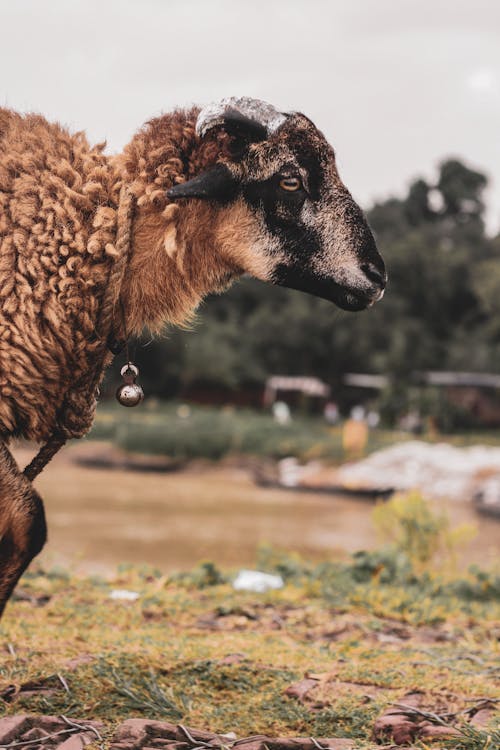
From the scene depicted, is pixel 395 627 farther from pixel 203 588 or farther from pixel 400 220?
pixel 400 220

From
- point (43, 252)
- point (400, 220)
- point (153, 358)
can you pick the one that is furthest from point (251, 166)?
point (400, 220)

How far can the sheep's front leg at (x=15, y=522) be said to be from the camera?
3436 millimetres

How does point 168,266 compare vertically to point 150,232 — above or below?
below

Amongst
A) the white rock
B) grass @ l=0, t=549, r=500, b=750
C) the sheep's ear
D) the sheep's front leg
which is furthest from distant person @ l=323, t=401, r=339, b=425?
the sheep's front leg

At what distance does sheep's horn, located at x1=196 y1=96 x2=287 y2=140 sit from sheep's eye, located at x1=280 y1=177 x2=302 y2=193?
0.20 meters

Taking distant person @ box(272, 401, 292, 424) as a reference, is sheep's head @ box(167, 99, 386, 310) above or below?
above

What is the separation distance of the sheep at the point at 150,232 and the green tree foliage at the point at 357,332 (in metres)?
38.3

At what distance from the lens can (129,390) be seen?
152 inches

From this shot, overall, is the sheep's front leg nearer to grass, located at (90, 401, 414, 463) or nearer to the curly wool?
the curly wool

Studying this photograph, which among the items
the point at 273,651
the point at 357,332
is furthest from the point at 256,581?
the point at 357,332

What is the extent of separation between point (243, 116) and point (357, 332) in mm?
43552

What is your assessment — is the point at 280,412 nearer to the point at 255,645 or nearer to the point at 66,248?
the point at 255,645

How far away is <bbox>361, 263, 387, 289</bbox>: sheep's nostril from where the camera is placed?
3.93m

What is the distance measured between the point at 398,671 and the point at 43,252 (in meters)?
2.78
